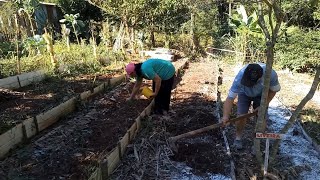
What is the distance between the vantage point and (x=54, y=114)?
4.74 m

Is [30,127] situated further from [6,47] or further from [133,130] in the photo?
[6,47]

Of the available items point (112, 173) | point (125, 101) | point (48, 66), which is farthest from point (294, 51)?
point (112, 173)

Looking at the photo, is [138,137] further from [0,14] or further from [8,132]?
[0,14]

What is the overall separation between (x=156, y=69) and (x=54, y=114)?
1630 mm

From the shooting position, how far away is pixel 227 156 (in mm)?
3840

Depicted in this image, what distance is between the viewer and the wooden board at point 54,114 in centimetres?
439

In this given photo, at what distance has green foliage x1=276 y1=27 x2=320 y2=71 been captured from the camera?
30.6ft

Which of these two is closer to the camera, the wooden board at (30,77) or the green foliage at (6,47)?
the wooden board at (30,77)

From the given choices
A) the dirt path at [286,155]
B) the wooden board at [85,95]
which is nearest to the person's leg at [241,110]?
the dirt path at [286,155]

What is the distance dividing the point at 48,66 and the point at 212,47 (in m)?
7.72

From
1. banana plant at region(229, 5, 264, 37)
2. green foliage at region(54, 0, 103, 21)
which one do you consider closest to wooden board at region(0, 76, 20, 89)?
banana plant at region(229, 5, 264, 37)

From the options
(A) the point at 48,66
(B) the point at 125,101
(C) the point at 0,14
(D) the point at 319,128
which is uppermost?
(C) the point at 0,14

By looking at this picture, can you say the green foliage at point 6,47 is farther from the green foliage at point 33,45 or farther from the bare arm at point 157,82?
the bare arm at point 157,82

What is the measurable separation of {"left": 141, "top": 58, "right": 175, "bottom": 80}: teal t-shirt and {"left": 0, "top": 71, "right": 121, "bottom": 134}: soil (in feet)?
4.91
